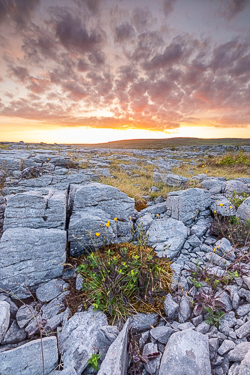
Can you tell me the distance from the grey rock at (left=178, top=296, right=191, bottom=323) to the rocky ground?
0.02m

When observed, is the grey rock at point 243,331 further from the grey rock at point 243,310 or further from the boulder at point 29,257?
the boulder at point 29,257

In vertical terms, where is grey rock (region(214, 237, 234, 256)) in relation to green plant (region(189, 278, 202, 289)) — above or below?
above

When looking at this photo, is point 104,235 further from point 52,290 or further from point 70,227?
point 52,290

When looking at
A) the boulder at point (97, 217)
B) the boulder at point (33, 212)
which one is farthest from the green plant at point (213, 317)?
the boulder at point (33, 212)

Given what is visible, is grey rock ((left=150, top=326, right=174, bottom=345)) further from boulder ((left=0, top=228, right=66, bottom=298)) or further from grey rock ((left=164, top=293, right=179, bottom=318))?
boulder ((left=0, top=228, right=66, bottom=298))

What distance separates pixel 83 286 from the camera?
12.3ft

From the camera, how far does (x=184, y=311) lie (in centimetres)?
319

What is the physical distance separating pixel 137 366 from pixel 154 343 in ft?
1.37

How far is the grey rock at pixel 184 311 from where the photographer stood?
3.12m

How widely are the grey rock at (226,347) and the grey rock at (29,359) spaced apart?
2470 mm

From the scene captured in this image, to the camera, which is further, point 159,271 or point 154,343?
point 159,271

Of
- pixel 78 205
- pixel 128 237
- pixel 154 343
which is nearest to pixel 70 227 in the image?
pixel 78 205

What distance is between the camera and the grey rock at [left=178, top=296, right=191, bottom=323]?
10.2 feet

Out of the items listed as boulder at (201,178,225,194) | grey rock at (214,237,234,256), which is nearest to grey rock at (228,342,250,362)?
grey rock at (214,237,234,256)
